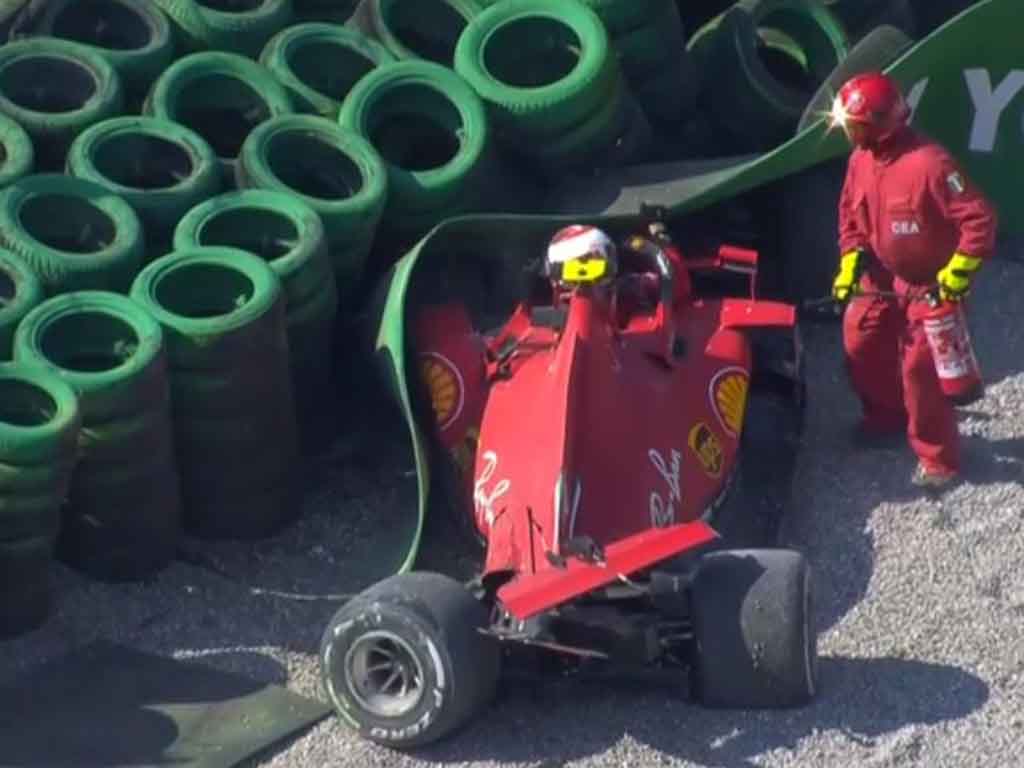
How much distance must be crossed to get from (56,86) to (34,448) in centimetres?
287

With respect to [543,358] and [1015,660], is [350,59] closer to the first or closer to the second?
[543,358]

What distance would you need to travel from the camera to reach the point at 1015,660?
9.97 m

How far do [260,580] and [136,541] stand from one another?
53 cm

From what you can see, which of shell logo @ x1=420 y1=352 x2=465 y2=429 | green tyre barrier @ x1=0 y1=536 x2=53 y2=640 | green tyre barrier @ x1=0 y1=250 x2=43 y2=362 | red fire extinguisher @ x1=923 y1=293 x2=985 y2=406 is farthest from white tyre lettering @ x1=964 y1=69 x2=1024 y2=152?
green tyre barrier @ x1=0 y1=536 x2=53 y2=640

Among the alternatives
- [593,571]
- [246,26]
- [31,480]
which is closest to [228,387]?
[31,480]

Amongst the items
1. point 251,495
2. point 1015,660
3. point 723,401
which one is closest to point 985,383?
point 723,401

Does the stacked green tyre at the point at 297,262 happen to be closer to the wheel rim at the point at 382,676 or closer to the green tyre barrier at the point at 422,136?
the green tyre barrier at the point at 422,136

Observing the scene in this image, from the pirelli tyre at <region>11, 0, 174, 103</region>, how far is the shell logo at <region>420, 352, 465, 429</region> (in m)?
2.19

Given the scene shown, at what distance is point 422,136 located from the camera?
41.0ft

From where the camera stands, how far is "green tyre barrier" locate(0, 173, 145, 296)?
1108 centimetres

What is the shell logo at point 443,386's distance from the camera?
11047mm

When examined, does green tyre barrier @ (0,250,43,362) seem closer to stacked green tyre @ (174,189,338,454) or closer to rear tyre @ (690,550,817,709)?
stacked green tyre @ (174,189,338,454)

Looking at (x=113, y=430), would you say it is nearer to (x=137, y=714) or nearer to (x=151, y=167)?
(x=137, y=714)

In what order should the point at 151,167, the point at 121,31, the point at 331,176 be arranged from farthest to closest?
the point at 121,31 < the point at 331,176 < the point at 151,167
